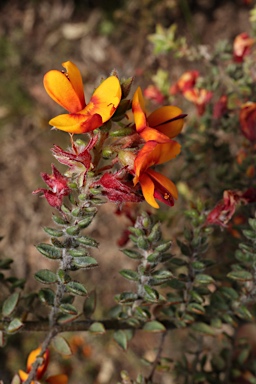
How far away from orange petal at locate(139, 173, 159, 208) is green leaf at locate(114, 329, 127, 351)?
0.54m

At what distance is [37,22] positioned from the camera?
358cm

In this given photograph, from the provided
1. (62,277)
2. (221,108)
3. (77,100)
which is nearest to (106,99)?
(77,100)

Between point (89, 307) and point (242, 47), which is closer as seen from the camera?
point (89, 307)

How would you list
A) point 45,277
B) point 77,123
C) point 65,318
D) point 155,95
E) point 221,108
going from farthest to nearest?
point 155,95, point 221,108, point 65,318, point 45,277, point 77,123

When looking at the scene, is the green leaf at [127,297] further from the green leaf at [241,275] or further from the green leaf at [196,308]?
the green leaf at [241,275]

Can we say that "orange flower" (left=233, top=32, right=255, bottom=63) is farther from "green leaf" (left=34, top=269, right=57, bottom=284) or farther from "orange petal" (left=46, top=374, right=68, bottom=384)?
"orange petal" (left=46, top=374, right=68, bottom=384)

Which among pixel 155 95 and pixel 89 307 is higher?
pixel 155 95

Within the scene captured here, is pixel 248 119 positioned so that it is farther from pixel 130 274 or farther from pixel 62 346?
pixel 62 346

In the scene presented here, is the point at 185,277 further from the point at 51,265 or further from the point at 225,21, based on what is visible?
the point at 225,21

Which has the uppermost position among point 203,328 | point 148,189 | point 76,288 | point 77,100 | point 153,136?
point 77,100

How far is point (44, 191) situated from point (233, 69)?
1111 millimetres

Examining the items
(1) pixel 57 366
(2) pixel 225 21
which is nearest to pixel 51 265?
(1) pixel 57 366

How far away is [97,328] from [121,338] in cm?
11

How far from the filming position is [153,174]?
41.5 inches
